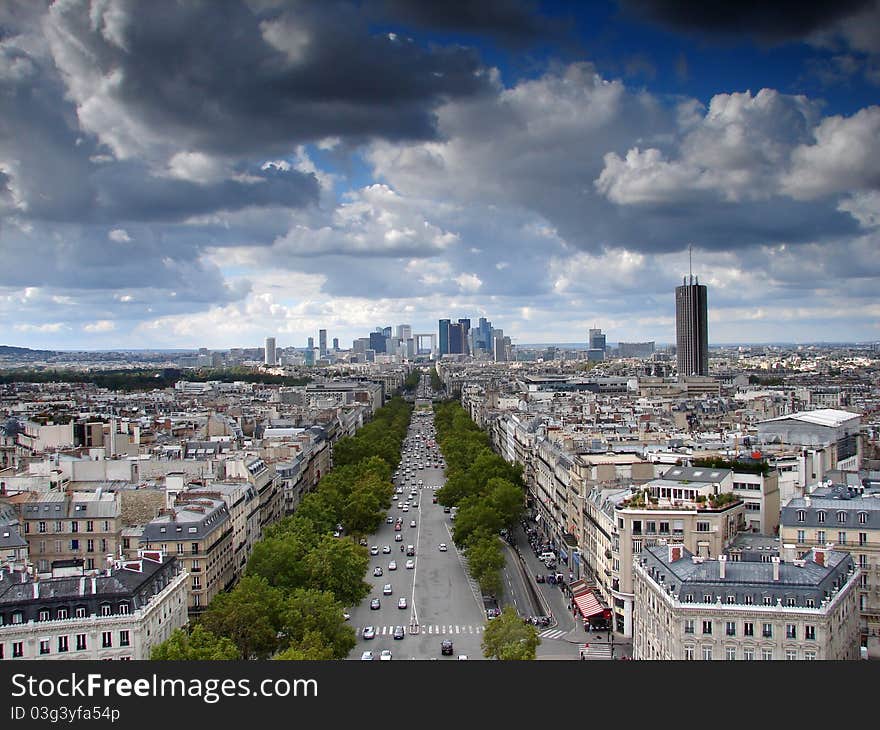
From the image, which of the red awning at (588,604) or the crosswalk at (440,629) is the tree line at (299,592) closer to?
the crosswalk at (440,629)

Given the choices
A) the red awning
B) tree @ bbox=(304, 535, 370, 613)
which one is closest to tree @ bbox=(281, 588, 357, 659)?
tree @ bbox=(304, 535, 370, 613)

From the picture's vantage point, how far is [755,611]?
37438 mm

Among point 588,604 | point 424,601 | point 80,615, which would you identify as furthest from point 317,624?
point 588,604

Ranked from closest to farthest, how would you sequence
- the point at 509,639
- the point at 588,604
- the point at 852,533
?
the point at 509,639 < the point at 852,533 < the point at 588,604

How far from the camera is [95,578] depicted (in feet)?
128

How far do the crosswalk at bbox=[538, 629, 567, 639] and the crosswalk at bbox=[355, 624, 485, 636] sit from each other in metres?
3.12

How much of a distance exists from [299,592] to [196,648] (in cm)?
996

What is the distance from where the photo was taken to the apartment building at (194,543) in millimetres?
50906

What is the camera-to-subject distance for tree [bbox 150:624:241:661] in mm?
36062

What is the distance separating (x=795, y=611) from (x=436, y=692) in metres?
17.7

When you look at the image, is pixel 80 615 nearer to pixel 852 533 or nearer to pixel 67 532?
pixel 67 532

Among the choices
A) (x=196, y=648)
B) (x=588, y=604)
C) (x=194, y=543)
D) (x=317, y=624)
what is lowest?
(x=588, y=604)

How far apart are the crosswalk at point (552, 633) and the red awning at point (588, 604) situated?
63.3 inches

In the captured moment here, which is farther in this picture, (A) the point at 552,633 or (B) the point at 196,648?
(A) the point at 552,633
